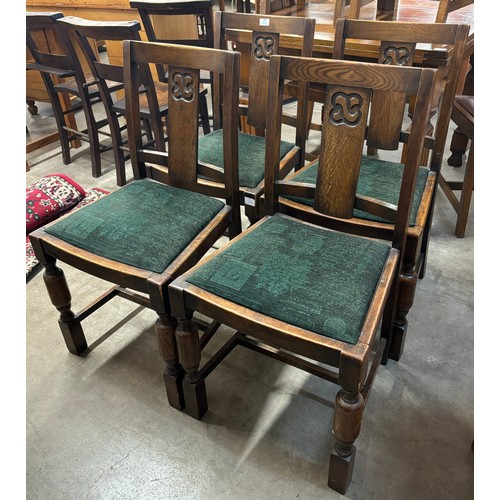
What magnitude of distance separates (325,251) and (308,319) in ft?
0.86

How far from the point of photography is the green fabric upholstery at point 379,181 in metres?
1.45

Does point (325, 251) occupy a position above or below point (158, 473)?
above

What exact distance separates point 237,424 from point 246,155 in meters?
1.03

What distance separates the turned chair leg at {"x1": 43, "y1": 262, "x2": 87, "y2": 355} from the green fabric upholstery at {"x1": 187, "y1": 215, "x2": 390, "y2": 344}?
580 millimetres

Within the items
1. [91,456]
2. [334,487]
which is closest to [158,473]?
[91,456]

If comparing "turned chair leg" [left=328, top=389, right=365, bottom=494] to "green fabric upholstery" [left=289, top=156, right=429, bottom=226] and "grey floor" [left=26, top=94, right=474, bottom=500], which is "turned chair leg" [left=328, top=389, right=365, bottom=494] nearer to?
"grey floor" [left=26, top=94, right=474, bottom=500]

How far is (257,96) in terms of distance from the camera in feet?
6.00

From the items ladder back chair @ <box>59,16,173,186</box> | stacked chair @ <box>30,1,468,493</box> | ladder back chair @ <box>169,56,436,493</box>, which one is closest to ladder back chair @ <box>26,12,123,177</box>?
ladder back chair @ <box>59,16,173,186</box>

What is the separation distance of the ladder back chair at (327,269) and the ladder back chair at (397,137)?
8cm

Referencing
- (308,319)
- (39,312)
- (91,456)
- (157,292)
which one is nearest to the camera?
(308,319)

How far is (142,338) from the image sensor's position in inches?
69.1

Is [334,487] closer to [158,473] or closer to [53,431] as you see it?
[158,473]

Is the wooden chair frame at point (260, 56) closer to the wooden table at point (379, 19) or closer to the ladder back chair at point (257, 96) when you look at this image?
the ladder back chair at point (257, 96)

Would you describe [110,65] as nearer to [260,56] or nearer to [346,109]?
[260,56]
